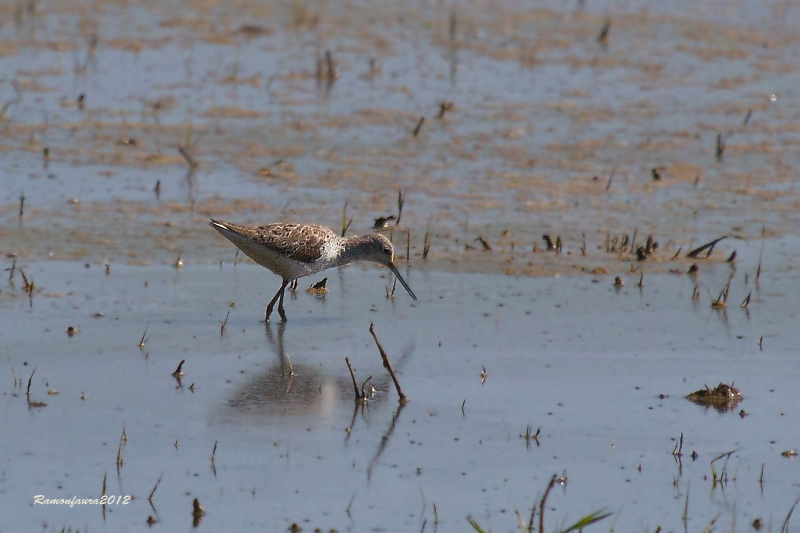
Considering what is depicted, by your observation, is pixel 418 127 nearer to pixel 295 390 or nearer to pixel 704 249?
pixel 704 249

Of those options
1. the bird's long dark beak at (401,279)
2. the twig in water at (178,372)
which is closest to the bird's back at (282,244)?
the bird's long dark beak at (401,279)

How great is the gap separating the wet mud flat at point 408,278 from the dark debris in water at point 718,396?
95 millimetres

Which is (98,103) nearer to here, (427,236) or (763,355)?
(427,236)

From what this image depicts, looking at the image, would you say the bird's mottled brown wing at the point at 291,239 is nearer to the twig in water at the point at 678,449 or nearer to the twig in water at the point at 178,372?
the twig in water at the point at 178,372

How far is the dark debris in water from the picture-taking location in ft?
25.8

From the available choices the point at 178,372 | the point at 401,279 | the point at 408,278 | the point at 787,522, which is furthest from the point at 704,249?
the point at 787,522

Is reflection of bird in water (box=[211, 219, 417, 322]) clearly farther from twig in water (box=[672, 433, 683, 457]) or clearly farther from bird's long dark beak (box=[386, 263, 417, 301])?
twig in water (box=[672, 433, 683, 457])

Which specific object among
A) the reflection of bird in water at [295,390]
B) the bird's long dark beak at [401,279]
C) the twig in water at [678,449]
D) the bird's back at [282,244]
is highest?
the bird's back at [282,244]

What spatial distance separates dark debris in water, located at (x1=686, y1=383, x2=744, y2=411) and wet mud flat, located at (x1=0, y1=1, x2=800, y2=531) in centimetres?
9

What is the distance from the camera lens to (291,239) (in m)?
A: 9.39

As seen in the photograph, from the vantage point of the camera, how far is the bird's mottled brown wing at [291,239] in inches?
368

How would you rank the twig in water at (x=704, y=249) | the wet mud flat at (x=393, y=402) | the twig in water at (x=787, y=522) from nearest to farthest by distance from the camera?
the twig in water at (x=787, y=522) < the wet mud flat at (x=393, y=402) < the twig in water at (x=704, y=249)

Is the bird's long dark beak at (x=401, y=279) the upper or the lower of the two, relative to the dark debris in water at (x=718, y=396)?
upper

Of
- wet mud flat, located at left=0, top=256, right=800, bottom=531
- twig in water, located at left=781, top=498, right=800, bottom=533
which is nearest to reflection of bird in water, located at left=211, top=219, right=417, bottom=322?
wet mud flat, located at left=0, top=256, right=800, bottom=531
